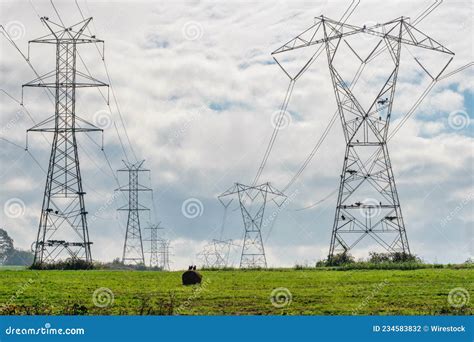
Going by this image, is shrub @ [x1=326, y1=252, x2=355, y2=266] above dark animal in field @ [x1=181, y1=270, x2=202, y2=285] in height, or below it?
above

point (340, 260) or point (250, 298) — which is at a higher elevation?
point (340, 260)

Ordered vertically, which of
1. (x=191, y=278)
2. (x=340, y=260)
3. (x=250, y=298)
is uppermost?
(x=340, y=260)

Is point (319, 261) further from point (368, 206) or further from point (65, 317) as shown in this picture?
point (65, 317)

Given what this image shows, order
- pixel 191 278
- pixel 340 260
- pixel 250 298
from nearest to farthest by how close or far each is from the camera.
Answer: pixel 250 298 < pixel 191 278 < pixel 340 260

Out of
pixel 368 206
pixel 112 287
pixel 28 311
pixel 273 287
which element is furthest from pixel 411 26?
pixel 28 311

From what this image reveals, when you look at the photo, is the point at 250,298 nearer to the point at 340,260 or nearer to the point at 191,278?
the point at 191,278

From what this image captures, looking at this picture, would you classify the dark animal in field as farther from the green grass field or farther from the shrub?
the shrub

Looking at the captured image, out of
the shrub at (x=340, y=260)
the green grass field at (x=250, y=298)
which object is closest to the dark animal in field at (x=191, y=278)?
the green grass field at (x=250, y=298)

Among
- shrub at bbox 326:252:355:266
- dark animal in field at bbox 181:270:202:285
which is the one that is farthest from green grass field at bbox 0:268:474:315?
shrub at bbox 326:252:355:266

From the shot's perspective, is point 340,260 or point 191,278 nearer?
point 191,278

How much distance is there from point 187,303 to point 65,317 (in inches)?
245

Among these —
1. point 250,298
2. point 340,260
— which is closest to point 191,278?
point 250,298

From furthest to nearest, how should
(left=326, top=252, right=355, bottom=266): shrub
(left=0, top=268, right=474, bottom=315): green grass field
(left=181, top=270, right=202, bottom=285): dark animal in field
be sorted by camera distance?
(left=326, top=252, right=355, bottom=266): shrub < (left=181, top=270, right=202, bottom=285): dark animal in field < (left=0, top=268, right=474, bottom=315): green grass field

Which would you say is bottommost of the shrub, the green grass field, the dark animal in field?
the green grass field
